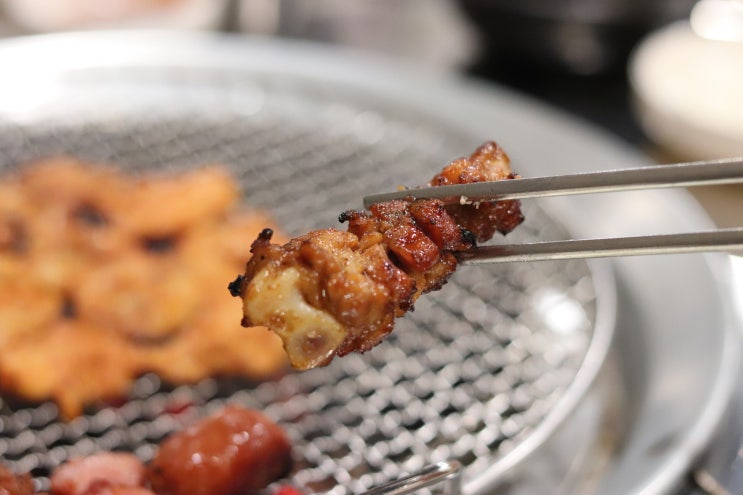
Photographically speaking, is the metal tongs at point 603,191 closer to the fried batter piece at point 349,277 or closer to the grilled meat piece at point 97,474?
the fried batter piece at point 349,277

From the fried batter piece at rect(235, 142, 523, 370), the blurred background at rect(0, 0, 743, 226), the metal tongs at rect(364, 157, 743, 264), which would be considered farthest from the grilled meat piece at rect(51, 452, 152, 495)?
the blurred background at rect(0, 0, 743, 226)

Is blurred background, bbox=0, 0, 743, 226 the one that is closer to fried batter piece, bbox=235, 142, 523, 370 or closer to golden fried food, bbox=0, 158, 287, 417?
golden fried food, bbox=0, 158, 287, 417

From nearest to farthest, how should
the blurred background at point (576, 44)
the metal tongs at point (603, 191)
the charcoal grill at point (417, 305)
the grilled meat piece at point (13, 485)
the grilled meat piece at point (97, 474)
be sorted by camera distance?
the metal tongs at point (603, 191), the grilled meat piece at point (13, 485), the grilled meat piece at point (97, 474), the charcoal grill at point (417, 305), the blurred background at point (576, 44)

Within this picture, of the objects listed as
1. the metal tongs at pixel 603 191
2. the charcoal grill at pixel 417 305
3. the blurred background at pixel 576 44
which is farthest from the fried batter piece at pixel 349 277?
the blurred background at pixel 576 44

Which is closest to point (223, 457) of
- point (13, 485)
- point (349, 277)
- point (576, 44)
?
point (13, 485)

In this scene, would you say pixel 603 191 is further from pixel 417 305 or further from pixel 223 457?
pixel 417 305

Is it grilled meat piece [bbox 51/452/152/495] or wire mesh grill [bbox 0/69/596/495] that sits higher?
wire mesh grill [bbox 0/69/596/495]

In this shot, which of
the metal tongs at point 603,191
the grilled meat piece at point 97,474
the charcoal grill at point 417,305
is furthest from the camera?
the charcoal grill at point 417,305
